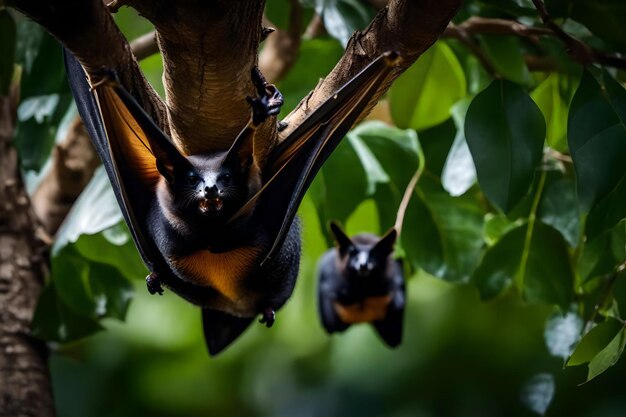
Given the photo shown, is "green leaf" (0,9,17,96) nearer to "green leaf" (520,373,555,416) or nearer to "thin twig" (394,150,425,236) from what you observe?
"thin twig" (394,150,425,236)

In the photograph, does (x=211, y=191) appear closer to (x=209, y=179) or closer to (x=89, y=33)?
(x=209, y=179)

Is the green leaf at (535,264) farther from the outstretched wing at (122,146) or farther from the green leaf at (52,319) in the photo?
the green leaf at (52,319)

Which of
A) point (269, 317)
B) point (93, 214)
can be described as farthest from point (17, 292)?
point (269, 317)

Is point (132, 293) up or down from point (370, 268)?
up

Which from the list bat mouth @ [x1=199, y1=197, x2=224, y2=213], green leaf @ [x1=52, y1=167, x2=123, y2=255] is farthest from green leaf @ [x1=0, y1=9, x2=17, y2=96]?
bat mouth @ [x1=199, y1=197, x2=224, y2=213]

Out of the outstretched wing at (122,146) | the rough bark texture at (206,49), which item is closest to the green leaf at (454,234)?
the rough bark texture at (206,49)

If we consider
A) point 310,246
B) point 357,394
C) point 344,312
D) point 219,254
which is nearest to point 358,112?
point 219,254

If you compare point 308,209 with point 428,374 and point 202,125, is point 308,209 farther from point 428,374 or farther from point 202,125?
point 428,374
